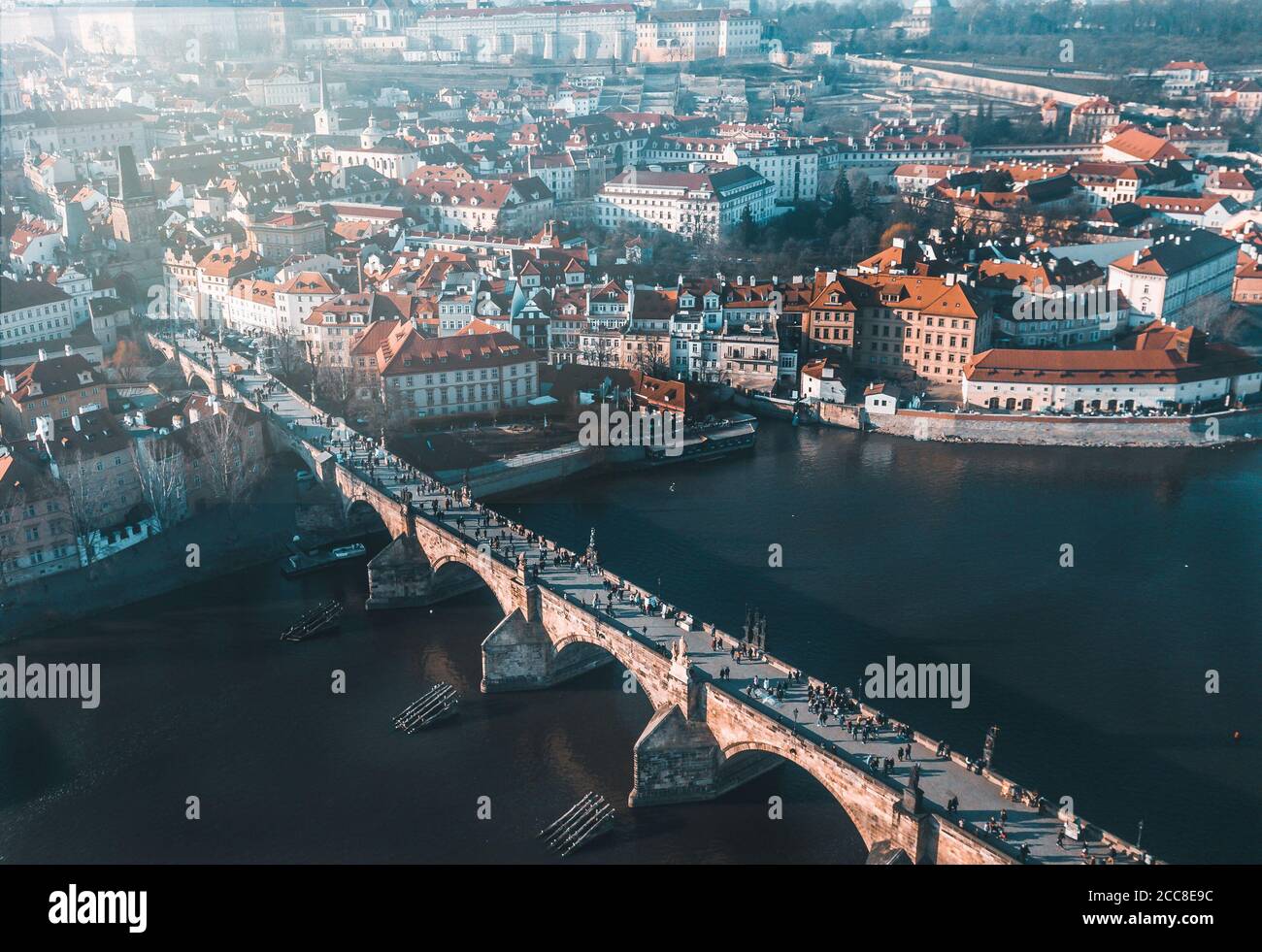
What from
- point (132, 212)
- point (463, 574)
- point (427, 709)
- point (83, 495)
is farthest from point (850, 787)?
point (132, 212)

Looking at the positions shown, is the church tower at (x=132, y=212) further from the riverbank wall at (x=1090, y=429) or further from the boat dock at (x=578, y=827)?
the boat dock at (x=578, y=827)

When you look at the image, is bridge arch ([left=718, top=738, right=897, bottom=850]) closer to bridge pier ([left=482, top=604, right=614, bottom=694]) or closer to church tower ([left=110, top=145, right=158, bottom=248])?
bridge pier ([left=482, top=604, right=614, bottom=694])

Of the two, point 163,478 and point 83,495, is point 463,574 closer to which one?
point 163,478

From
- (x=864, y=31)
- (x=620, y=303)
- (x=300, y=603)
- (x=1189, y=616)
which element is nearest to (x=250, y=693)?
(x=300, y=603)

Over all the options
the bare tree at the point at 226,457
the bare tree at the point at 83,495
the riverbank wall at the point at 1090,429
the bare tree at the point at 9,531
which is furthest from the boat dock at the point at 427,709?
the riverbank wall at the point at 1090,429

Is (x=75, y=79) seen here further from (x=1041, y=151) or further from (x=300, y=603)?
(x=300, y=603)

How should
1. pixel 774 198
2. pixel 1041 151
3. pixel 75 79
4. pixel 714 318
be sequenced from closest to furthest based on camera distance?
pixel 714 318
pixel 774 198
pixel 1041 151
pixel 75 79

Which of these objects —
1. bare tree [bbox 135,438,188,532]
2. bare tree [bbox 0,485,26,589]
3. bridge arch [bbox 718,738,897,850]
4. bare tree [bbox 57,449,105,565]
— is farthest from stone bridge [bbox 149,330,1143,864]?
bare tree [bbox 0,485,26,589]
